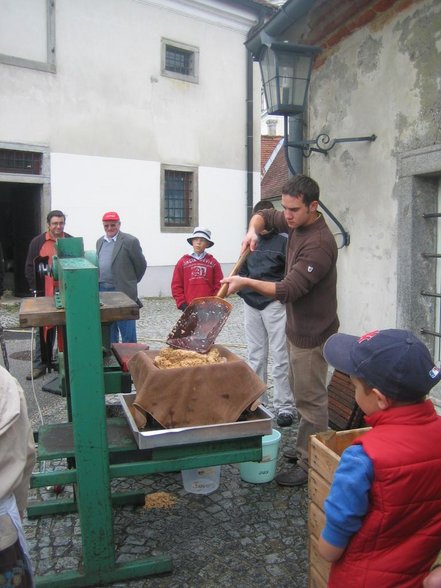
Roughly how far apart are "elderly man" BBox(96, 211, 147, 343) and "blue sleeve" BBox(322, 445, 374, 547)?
185 inches

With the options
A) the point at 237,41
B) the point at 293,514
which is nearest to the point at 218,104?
the point at 237,41

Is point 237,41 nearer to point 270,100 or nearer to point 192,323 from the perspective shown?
point 270,100

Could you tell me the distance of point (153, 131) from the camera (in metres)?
13.8

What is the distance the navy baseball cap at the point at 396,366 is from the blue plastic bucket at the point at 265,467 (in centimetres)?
198

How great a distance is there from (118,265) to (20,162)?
7215 mm

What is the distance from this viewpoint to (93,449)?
8.28 ft

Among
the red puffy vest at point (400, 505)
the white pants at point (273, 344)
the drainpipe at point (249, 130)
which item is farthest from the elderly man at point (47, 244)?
the drainpipe at point (249, 130)

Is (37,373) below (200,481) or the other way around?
the other way around

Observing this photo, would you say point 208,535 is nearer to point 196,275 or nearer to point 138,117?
point 196,275

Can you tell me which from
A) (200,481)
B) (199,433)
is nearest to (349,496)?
(199,433)

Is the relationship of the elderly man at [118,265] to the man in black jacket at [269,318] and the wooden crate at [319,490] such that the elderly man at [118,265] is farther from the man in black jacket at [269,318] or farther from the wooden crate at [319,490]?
the wooden crate at [319,490]

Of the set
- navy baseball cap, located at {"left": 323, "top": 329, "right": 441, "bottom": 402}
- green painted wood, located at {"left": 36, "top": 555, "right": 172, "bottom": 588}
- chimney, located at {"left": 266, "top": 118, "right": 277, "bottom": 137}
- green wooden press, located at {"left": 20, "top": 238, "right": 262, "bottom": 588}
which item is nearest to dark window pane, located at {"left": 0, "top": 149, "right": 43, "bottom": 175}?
green wooden press, located at {"left": 20, "top": 238, "right": 262, "bottom": 588}

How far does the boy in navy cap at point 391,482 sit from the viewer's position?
153cm

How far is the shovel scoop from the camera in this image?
303 centimetres
